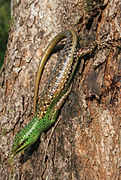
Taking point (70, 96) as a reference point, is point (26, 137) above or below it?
below

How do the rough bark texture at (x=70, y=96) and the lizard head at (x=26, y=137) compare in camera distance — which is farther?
the lizard head at (x=26, y=137)

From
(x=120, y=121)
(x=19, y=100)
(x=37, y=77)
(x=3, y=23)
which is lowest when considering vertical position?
(x=120, y=121)

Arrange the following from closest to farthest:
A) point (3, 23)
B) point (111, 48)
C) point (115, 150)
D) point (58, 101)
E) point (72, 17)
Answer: point (115, 150)
point (111, 48)
point (58, 101)
point (72, 17)
point (3, 23)

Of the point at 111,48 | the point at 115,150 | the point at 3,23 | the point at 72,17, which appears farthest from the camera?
the point at 3,23

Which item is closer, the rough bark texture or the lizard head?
the rough bark texture

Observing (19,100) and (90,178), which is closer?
(90,178)

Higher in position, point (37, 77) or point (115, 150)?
point (37, 77)

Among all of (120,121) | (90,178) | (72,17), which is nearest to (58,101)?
(120,121)

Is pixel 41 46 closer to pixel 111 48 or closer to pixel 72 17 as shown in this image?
pixel 72 17
